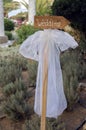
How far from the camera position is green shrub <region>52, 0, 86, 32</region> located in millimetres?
6051

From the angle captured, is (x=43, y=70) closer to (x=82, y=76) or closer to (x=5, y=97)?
(x=5, y=97)

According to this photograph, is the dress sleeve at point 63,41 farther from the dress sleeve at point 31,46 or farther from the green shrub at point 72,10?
the green shrub at point 72,10

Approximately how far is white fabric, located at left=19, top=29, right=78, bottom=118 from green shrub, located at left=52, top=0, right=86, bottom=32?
99.8 inches

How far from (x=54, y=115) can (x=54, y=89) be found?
0.90ft

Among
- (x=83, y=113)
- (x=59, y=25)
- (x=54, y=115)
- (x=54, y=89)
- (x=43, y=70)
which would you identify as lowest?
(x=83, y=113)

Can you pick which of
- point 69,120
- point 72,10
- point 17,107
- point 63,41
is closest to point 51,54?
point 63,41

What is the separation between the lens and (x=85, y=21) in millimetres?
6234

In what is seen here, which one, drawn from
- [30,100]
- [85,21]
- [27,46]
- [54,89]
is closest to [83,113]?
[30,100]

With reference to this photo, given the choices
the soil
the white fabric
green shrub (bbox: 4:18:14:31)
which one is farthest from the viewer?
green shrub (bbox: 4:18:14:31)

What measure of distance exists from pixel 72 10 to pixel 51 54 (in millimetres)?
2715

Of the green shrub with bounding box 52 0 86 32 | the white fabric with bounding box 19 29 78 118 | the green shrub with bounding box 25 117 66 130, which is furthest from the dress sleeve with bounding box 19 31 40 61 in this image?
the green shrub with bounding box 52 0 86 32

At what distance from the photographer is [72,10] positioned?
19.9 ft

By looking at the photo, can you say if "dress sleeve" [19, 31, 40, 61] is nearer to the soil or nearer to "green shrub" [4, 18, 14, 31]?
A: the soil

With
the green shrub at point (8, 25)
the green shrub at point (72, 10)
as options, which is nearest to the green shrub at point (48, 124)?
the green shrub at point (72, 10)
